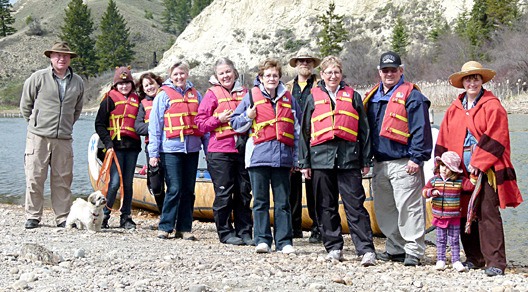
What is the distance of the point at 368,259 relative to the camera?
5883mm

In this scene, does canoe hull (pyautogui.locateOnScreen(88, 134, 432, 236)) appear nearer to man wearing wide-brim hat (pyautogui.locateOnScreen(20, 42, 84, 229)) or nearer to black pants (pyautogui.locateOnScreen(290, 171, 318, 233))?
black pants (pyautogui.locateOnScreen(290, 171, 318, 233))

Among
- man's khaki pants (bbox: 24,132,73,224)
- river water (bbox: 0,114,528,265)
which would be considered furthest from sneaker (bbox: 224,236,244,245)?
river water (bbox: 0,114,528,265)

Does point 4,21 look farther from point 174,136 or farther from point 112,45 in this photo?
point 174,136

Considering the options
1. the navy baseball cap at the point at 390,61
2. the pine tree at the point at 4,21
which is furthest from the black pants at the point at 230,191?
the pine tree at the point at 4,21

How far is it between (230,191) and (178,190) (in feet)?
1.97

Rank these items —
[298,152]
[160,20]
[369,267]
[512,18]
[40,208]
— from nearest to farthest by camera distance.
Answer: [369,267], [298,152], [40,208], [512,18], [160,20]

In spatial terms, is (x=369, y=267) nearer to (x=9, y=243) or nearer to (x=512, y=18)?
(x=9, y=243)

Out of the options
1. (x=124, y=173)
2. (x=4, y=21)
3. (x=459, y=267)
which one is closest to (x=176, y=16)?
(x=4, y=21)

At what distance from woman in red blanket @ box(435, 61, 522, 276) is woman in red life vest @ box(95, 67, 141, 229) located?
360 centimetres

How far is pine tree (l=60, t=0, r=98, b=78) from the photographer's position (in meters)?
73.6

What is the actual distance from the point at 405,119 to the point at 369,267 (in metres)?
1.30

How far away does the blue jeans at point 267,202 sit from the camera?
6.37 m

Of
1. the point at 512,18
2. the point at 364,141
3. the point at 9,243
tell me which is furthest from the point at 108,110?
the point at 512,18

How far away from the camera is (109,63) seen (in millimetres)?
74375
